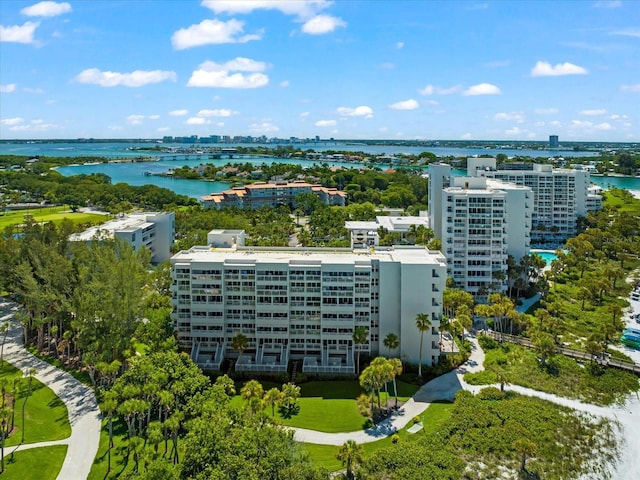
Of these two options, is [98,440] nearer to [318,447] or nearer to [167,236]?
[318,447]

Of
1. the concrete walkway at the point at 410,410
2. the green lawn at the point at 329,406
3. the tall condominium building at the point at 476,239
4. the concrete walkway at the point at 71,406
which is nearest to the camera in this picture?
the concrete walkway at the point at 71,406

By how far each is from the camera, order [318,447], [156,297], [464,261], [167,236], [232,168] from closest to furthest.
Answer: [318,447] → [156,297] → [464,261] → [167,236] → [232,168]

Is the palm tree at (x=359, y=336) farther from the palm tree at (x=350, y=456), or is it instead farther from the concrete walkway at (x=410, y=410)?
the palm tree at (x=350, y=456)

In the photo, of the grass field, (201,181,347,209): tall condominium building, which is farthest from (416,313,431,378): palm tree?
(201,181,347,209): tall condominium building

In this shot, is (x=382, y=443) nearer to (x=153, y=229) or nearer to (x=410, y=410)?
(x=410, y=410)

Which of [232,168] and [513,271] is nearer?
[513,271]

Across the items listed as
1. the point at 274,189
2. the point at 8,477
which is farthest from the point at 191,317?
the point at 274,189

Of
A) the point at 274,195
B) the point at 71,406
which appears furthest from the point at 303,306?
the point at 274,195

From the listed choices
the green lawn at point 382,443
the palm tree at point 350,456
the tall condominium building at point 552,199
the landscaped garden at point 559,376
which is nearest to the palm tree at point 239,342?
the green lawn at point 382,443
